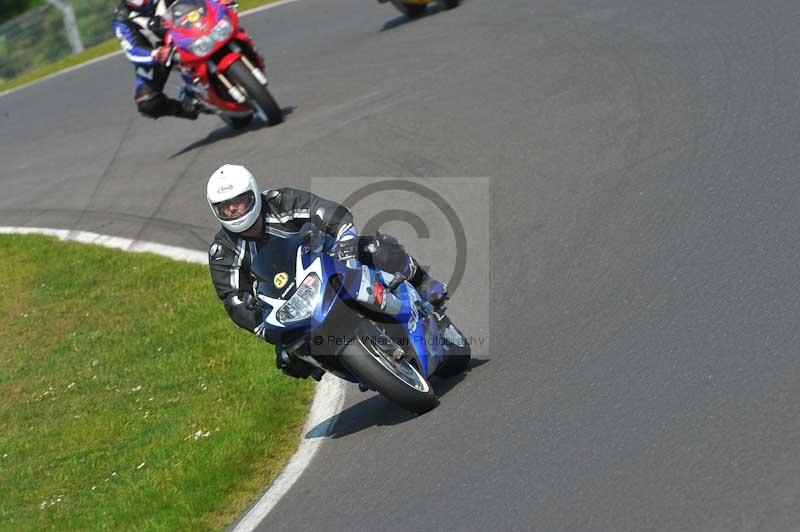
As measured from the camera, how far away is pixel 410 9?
17.1m

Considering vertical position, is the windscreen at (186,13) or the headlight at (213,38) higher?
the windscreen at (186,13)

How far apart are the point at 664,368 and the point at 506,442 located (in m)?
0.94

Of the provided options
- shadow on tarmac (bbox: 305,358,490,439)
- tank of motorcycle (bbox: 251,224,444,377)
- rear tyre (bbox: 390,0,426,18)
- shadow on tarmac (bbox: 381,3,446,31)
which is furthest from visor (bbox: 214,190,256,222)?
rear tyre (bbox: 390,0,426,18)

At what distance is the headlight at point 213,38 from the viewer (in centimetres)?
1363

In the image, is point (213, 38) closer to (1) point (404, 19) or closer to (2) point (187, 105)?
(2) point (187, 105)

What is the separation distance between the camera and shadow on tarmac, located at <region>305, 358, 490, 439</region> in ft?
24.8

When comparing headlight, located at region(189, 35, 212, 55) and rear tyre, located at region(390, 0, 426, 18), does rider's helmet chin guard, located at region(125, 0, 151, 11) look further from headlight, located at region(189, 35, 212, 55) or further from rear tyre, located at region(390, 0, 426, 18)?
rear tyre, located at region(390, 0, 426, 18)

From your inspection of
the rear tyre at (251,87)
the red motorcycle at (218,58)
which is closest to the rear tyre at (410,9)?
the red motorcycle at (218,58)

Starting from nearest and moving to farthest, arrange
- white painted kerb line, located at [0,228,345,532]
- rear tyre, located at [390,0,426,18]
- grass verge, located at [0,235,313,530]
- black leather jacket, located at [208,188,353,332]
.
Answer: white painted kerb line, located at [0,228,345,532] → black leather jacket, located at [208,188,353,332] → grass verge, located at [0,235,313,530] → rear tyre, located at [390,0,426,18]

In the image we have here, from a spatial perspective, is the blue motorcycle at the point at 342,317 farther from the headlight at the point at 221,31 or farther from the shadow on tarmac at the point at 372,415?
the headlight at the point at 221,31

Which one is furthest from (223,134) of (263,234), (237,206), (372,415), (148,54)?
(237,206)

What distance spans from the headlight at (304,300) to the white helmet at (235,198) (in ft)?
2.31

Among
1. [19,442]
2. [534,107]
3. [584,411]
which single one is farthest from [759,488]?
[534,107]

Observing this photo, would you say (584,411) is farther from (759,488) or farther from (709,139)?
(709,139)
